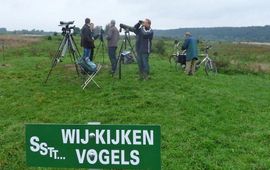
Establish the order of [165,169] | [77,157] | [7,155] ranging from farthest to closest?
[7,155]
[165,169]
[77,157]

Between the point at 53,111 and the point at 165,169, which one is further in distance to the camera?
the point at 53,111

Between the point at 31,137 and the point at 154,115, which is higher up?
the point at 31,137

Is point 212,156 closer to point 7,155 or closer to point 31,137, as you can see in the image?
point 7,155

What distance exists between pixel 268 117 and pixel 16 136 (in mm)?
5821

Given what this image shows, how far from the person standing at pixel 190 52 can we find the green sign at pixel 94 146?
570 inches

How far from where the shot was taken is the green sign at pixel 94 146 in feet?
12.3

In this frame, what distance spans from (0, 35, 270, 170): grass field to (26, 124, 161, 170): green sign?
3.33 metres

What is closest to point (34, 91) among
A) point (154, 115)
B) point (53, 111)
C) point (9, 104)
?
Result: point (9, 104)

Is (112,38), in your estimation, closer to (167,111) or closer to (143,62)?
(143,62)

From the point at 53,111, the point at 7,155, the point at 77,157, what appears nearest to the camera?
the point at 77,157

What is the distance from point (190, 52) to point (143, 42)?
→ 11.6 feet

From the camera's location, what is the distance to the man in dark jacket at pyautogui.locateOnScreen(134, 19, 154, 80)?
1527 cm

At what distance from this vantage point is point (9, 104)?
1213 centimetres

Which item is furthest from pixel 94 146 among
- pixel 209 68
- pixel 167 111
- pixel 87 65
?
pixel 209 68
